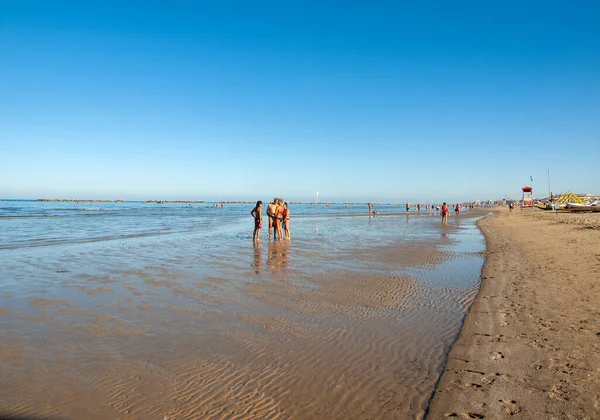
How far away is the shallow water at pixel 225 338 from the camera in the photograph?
150 inches

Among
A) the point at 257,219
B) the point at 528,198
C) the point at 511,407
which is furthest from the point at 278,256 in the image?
the point at 528,198

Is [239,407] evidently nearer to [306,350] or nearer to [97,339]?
[306,350]

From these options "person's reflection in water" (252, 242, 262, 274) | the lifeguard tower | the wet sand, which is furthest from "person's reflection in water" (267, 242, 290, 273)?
the lifeguard tower

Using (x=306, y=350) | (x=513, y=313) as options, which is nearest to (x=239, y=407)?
(x=306, y=350)

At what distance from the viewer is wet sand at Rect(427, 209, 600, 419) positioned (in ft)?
11.8

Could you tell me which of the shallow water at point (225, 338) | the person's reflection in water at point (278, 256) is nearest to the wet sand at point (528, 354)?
the shallow water at point (225, 338)

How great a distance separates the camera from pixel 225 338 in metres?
5.50

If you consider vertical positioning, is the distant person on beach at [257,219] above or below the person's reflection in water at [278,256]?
above

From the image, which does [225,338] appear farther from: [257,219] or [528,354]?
[257,219]

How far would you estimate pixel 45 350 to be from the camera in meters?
4.96

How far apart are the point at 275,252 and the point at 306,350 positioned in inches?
388

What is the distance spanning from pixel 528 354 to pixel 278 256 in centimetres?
982

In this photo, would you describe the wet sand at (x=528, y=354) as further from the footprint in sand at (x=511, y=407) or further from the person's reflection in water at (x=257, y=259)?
the person's reflection in water at (x=257, y=259)

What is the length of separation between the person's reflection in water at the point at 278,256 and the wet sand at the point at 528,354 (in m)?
5.78
